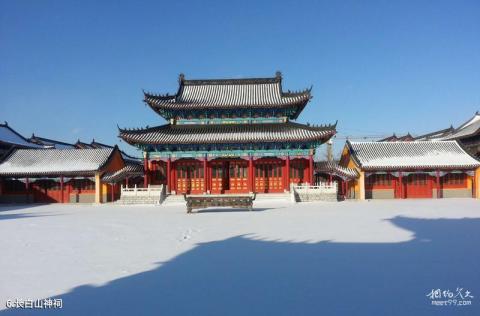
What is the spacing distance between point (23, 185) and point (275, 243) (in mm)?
29496

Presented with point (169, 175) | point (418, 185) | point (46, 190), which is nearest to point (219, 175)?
point (169, 175)

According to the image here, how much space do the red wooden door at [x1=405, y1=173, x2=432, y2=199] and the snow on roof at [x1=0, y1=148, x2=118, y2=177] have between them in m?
27.1

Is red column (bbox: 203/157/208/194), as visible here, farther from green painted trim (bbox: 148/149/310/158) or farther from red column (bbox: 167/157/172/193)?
red column (bbox: 167/157/172/193)

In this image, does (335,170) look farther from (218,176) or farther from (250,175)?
(218,176)

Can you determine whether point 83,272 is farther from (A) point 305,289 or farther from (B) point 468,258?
(B) point 468,258

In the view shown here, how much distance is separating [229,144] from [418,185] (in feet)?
55.7

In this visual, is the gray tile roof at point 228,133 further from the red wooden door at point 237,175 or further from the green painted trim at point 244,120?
the red wooden door at point 237,175

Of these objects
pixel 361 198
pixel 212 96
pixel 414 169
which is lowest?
pixel 361 198

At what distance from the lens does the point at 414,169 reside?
29500mm

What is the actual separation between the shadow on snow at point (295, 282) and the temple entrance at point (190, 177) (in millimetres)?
21598

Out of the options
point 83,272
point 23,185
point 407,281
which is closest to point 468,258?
point 407,281

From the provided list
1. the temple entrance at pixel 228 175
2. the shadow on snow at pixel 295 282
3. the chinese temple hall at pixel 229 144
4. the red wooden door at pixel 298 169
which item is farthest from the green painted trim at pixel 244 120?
the shadow on snow at pixel 295 282

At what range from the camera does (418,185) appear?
30.1 meters

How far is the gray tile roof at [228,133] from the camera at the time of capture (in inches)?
1163
